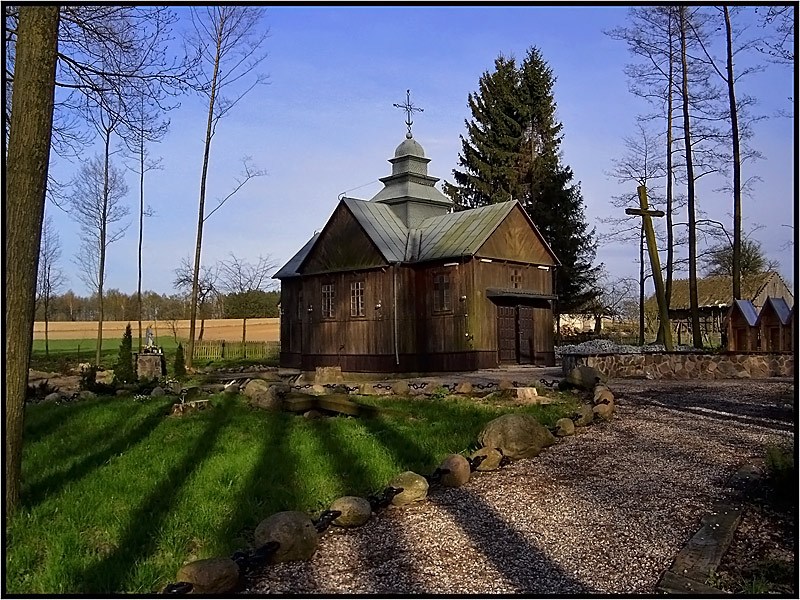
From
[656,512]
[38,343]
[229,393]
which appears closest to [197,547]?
[656,512]

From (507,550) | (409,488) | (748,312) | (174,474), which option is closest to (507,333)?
(748,312)

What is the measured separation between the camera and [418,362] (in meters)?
23.9

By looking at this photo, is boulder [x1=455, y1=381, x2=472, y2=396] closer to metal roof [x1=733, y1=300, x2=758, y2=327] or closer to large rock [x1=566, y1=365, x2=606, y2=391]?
large rock [x1=566, y1=365, x2=606, y2=391]

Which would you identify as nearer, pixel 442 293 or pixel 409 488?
pixel 409 488

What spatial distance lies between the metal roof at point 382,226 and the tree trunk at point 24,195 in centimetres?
1794

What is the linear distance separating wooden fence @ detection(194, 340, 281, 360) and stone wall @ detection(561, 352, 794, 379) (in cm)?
2221

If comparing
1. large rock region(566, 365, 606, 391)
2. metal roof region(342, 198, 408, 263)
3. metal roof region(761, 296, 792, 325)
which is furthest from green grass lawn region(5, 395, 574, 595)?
metal roof region(342, 198, 408, 263)

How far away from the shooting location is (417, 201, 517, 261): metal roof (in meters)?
23.3

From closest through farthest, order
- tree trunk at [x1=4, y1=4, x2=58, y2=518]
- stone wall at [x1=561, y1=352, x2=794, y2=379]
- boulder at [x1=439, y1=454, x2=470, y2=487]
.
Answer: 1. tree trunk at [x1=4, y1=4, x2=58, y2=518]
2. boulder at [x1=439, y1=454, x2=470, y2=487]
3. stone wall at [x1=561, y1=352, x2=794, y2=379]

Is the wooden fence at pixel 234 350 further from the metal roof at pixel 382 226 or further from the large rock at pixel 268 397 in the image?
the large rock at pixel 268 397

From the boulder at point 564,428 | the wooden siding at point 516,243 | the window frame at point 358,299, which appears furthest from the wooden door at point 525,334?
the boulder at point 564,428

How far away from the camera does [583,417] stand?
10.0m

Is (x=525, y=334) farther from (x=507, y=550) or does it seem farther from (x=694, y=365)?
(x=507, y=550)

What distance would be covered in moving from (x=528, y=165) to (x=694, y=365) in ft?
82.6
